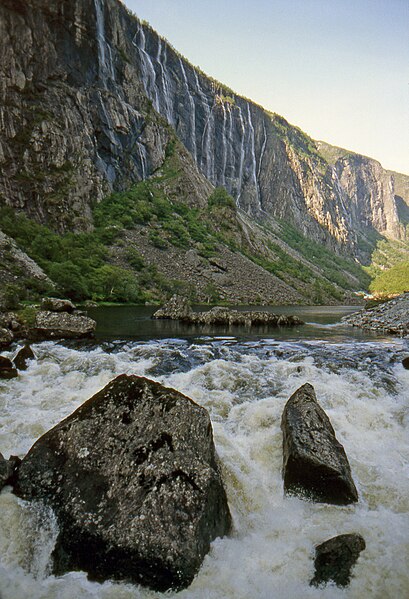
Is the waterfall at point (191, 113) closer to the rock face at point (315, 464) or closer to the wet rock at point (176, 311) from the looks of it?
the wet rock at point (176, 311)

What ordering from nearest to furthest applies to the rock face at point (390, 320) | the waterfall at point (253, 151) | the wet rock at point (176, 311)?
the rock face at point (390, 320) < the wet rock at point (176, 311) < the waterfall at point (253, 151)

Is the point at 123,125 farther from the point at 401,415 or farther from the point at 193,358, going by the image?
the point at 401,415

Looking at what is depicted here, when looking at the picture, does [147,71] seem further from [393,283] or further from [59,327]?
[393,283]

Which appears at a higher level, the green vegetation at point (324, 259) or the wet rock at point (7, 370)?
A: the green vegetation at point (324, 259)

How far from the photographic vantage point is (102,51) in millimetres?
85750

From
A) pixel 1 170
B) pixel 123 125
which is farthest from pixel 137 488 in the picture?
pixel 123 125

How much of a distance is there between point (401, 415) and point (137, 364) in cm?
851

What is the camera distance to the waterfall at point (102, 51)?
8144 centimetres

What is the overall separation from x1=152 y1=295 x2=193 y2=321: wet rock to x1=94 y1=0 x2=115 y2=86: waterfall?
275 feet

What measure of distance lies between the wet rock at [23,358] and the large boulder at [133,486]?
647 cm

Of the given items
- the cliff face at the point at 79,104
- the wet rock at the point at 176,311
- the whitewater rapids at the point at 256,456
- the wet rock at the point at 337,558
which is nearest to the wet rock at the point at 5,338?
the whitewater rapids at the point at 256,456

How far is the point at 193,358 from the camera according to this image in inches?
533

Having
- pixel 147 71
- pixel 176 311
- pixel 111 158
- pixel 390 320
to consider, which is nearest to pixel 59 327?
pixel 176 311

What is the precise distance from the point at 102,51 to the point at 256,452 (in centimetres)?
10645
